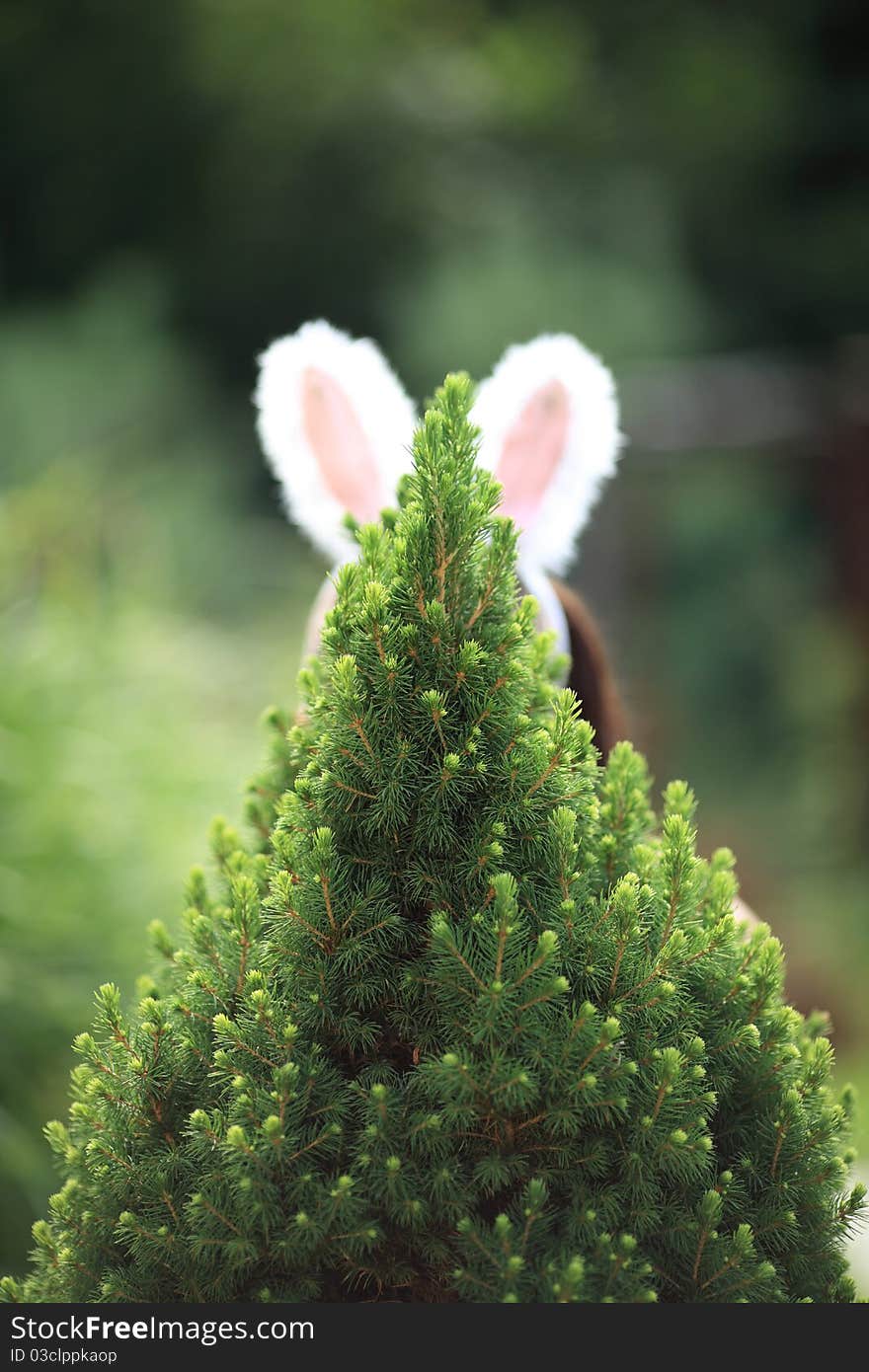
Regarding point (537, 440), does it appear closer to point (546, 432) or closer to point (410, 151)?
point (546, 432)

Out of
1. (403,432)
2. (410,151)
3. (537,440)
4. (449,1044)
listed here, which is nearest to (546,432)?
(537,440)

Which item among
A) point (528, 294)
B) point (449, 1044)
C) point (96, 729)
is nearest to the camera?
point (449, 1044)

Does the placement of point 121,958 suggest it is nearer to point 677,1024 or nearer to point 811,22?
point 677,1024

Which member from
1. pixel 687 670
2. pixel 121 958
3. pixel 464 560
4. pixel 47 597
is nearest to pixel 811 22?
pixel 687 670

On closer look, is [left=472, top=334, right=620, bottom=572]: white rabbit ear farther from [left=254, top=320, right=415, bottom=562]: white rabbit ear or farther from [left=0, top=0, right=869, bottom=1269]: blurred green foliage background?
[left=0, top=0, right=869, bottom=1269]: blurred green foliage background

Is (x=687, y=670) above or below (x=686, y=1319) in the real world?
above

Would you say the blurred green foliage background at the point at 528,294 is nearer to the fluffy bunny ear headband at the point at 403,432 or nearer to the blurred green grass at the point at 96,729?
the blurred green grass at the point at 96,729
